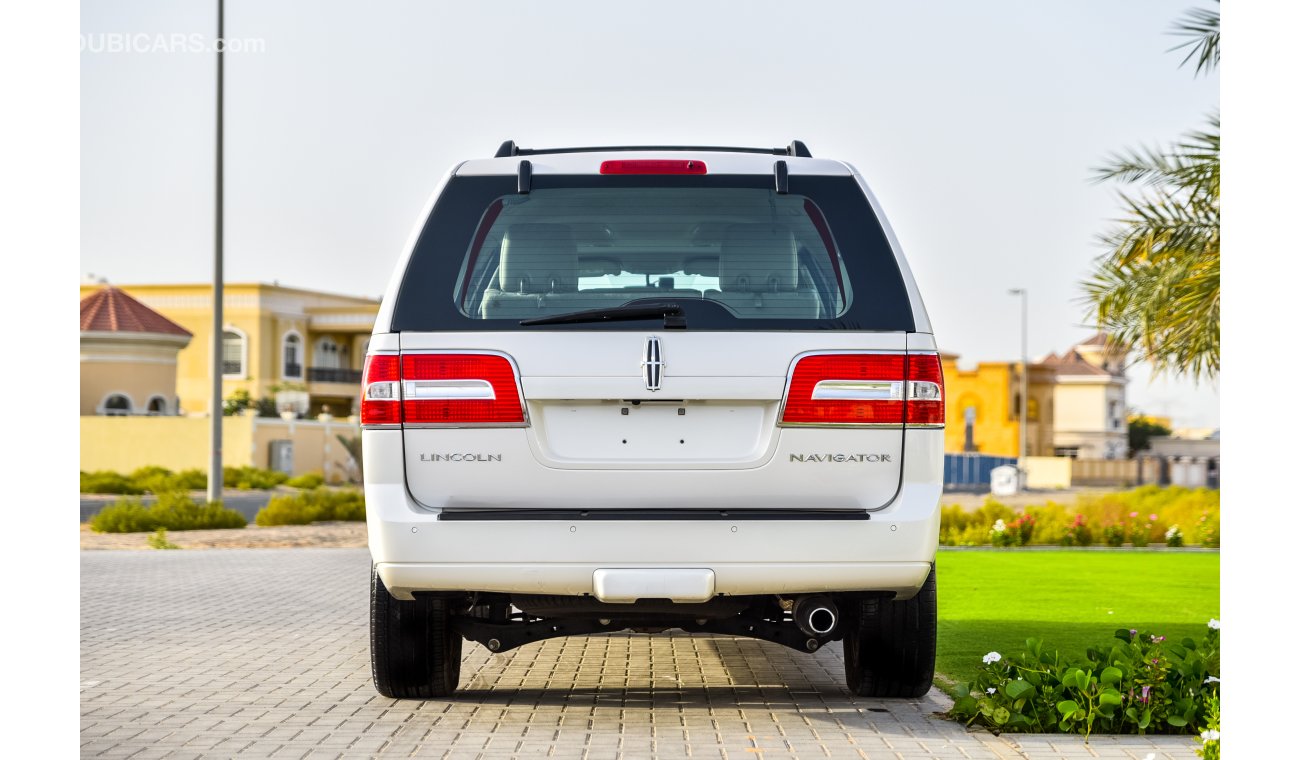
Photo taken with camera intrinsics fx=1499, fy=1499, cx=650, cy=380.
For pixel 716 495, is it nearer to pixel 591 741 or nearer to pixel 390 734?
pixel 591 741

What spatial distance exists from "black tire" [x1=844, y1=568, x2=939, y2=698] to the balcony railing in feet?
224

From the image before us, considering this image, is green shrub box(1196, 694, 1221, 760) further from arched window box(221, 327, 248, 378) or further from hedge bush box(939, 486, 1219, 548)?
arched window box(221, 327, 248, 378)

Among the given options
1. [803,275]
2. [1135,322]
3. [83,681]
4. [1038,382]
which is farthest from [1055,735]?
[1038,382]

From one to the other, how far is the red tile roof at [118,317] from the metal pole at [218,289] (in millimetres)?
31031

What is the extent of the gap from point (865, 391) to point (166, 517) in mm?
19744

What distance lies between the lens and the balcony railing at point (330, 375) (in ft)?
242

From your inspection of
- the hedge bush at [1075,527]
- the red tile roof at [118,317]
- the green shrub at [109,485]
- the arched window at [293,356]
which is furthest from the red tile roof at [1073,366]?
the hedge bush at [1075,527]

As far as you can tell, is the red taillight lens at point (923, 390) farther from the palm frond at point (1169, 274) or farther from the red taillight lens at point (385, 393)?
the palm frond at point (1169, 274)

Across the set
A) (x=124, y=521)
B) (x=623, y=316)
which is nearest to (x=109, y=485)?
(x=124, y=521)

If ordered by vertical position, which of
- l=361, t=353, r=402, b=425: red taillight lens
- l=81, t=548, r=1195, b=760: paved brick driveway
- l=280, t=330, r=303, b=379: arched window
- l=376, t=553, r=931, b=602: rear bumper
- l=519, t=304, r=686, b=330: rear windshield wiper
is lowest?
l=81, t=548, r=1195, b=760: paved brick driveway

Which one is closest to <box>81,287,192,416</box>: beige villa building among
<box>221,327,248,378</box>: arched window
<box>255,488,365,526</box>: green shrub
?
<box>221,327,248,378</box>: arched window

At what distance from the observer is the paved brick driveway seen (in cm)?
551
